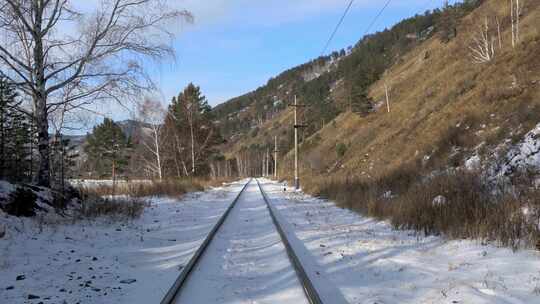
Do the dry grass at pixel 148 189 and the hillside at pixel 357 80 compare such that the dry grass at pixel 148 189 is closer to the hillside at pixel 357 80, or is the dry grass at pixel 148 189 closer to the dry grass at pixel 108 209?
the dry grass at pixel 108 209

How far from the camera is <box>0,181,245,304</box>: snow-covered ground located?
4.79 meters

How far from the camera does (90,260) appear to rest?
6.29 meters

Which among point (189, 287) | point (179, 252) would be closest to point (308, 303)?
point (189, 287)

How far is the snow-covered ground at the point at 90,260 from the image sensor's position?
4785mm

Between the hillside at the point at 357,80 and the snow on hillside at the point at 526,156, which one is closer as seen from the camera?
the snow on hillside at the point at 526,156

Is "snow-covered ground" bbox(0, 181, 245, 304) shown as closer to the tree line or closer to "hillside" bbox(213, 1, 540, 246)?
"hillside" bbox(213, 1, 540, 246)

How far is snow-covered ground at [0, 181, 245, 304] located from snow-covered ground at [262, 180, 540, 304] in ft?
7.95

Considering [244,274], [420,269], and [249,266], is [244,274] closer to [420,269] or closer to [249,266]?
[249,266]

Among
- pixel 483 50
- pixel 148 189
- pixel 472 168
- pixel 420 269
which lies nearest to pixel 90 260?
pixel 420 269

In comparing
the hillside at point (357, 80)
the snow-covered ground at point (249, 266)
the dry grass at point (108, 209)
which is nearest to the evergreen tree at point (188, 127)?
the hillside at point (357, 80)

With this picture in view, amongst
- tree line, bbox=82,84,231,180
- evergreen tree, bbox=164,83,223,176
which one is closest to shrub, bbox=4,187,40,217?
tree line, bbox=82,84,231,180

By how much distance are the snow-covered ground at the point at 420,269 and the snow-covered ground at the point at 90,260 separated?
2424 mm

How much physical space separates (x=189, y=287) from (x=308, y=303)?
1.57m

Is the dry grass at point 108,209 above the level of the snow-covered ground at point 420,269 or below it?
above
